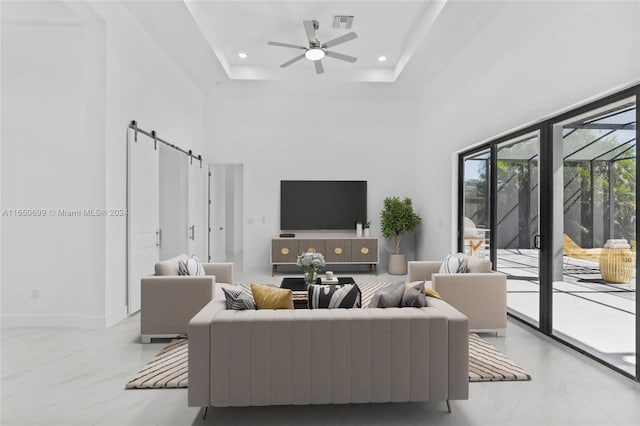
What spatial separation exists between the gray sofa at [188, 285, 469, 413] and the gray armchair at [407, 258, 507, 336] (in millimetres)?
1562

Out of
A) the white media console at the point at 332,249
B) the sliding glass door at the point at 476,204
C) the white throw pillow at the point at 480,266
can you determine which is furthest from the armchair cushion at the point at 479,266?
the white media console at the point at 332,249

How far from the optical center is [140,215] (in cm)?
446

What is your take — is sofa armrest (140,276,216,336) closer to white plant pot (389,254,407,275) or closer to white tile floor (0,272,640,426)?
white tile floor (0,272,640,426)

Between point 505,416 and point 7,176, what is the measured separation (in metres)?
5.04

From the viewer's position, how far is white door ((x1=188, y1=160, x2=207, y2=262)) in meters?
6.34

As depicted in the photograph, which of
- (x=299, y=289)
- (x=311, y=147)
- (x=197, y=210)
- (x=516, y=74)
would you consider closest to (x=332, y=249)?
(x=311, y=147)

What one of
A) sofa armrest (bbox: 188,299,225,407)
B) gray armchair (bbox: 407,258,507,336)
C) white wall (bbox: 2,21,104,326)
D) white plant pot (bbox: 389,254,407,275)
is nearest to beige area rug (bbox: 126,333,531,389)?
gray armchair (bbox: 407,258,507,336)

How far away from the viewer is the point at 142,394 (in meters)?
2.45

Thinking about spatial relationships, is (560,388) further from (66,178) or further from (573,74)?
(66,178)

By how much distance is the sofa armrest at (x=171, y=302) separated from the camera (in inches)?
133

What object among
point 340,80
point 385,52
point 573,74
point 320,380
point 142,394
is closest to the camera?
point 320,380

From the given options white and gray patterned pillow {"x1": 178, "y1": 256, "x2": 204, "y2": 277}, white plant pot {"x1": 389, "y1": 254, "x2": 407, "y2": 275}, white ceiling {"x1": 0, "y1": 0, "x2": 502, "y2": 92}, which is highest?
white ceiling {"x1": 0, "y1": 0, "x2": 502, "y2": 92}

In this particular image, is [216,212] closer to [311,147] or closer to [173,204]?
[173,204]

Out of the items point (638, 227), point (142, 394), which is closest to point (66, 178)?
point (142, 394)
